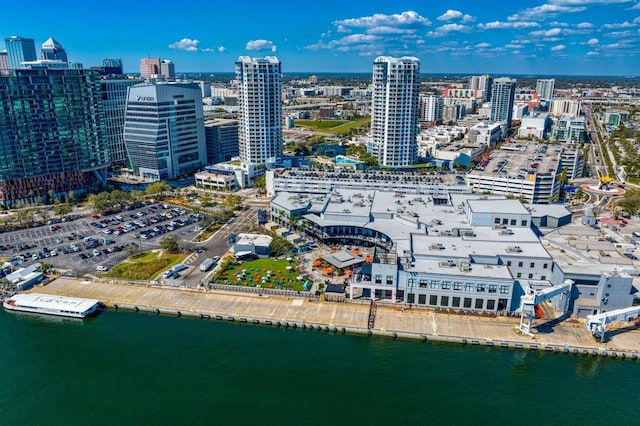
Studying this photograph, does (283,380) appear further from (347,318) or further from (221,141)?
(221,141)

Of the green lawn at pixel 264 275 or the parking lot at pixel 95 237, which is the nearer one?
the green lawn at pixel 264 275

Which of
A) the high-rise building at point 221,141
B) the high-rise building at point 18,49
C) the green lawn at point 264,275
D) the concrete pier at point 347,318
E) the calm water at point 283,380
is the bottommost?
the calm water at point 283,380

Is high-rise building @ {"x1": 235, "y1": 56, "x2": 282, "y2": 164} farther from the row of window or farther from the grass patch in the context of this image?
the row of window

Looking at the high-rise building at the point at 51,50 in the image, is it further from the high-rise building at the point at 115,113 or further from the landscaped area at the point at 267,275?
the landscaped area at the point at 267,275

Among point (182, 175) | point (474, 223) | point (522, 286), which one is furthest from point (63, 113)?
point (522, 286)

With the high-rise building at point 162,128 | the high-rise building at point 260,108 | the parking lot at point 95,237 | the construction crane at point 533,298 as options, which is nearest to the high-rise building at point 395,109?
the high-rise building at point 260,108

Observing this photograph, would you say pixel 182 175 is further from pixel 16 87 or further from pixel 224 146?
pixel 16 87
